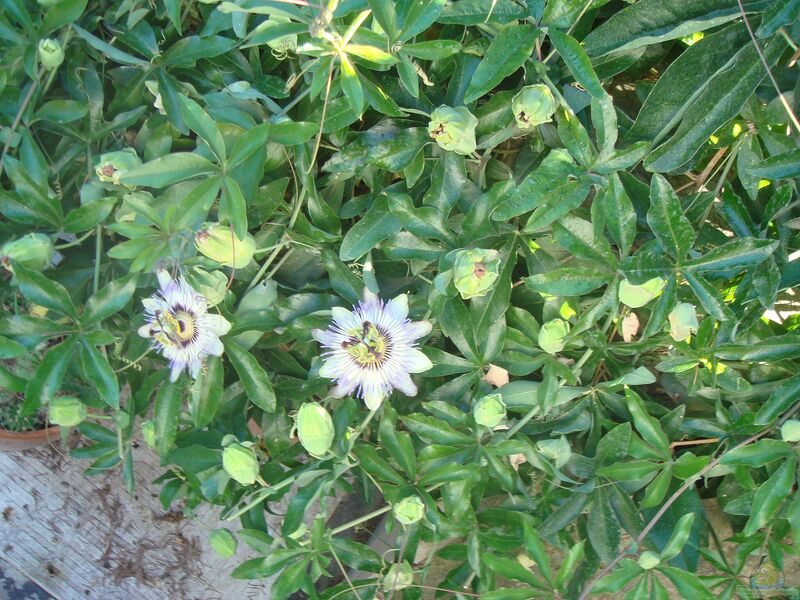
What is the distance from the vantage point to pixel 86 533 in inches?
75.3

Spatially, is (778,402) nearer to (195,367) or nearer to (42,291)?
(195,367)

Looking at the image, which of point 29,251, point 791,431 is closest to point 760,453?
point 791,431

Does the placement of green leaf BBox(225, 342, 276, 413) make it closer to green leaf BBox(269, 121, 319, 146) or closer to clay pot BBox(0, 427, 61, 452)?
green leaf BBox(269, 121, 319, 146)

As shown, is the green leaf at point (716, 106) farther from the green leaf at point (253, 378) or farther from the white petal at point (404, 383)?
the green leaf at point (253, 378)

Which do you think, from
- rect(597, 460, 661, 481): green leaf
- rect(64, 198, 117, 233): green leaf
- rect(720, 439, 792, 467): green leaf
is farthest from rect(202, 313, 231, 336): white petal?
rect(720, 439, 792, 467): green leaf

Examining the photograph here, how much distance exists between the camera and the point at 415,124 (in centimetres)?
104

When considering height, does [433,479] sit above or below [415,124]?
below

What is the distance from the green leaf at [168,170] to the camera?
890 mm

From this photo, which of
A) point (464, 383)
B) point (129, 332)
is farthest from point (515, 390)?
point (129, 332)

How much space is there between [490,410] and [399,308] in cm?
17

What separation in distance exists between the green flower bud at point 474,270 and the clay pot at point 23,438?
115 centimetres

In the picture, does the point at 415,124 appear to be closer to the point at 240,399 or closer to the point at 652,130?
the point at 652,130

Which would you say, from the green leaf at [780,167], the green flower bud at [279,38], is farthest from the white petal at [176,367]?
the green leaf at [780,167]

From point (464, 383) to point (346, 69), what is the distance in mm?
467
